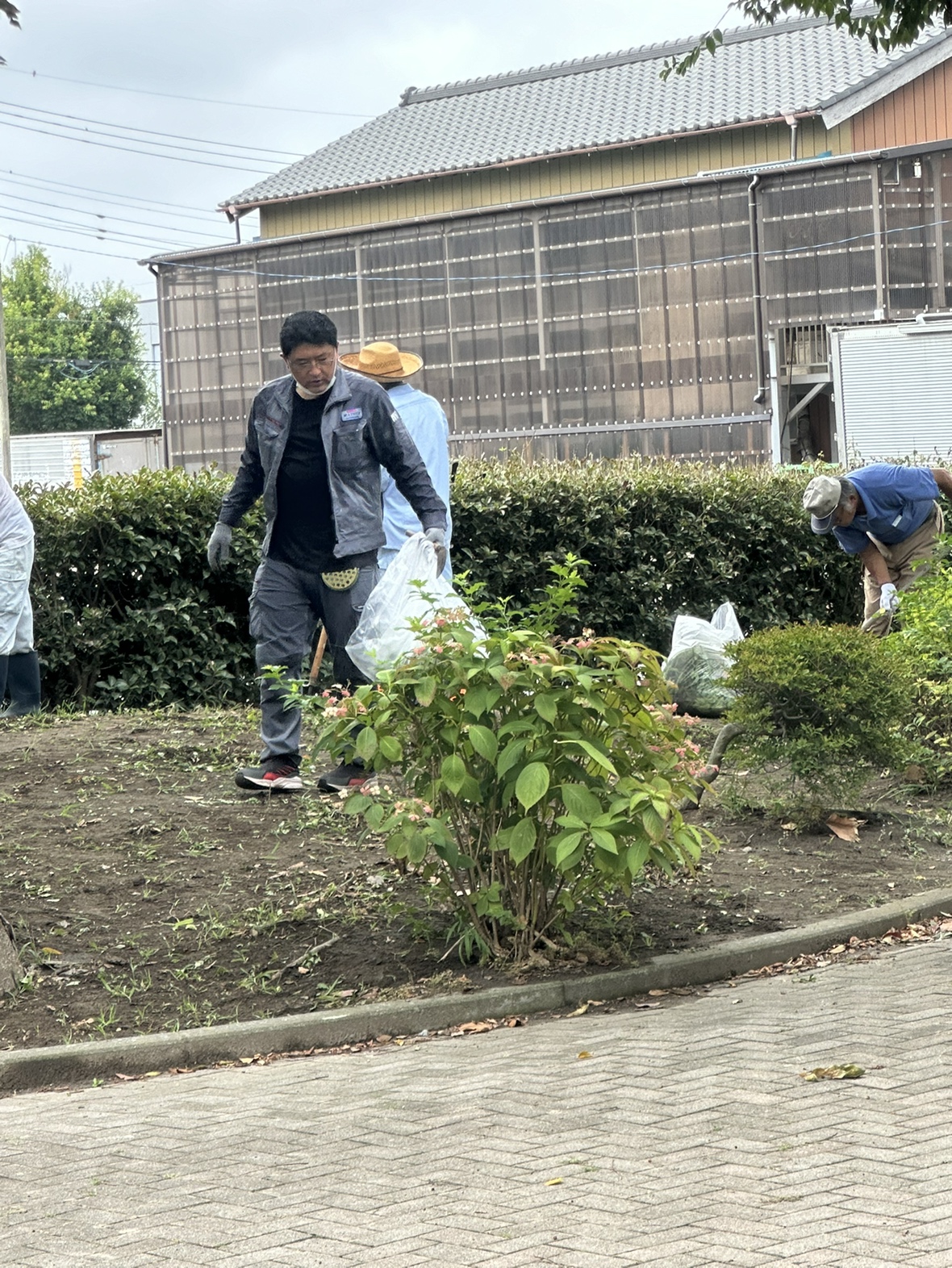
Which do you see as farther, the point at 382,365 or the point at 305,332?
the point at 382,365

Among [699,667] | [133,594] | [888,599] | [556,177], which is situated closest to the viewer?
[888,599]

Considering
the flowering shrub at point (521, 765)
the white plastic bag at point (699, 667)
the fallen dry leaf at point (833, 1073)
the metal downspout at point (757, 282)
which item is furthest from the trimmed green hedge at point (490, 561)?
the metal downspout at point (757, 282)

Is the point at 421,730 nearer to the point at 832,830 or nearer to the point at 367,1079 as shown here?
the point at 367,1079

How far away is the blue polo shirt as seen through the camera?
442 inches

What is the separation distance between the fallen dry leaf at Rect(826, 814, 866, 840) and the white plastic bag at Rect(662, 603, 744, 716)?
3.35 metres

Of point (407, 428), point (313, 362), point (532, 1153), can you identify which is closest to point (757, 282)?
point (407, 428)

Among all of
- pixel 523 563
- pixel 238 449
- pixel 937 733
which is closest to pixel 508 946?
pixel 937 733

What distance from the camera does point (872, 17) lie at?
895 cm

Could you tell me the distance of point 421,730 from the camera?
562 centimetres

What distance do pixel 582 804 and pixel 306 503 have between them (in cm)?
280

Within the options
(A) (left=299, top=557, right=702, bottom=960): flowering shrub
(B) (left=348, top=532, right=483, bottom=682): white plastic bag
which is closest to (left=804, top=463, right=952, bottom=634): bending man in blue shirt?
(B) (left=348, top=532, right=483, bottom=682): white plastic bag

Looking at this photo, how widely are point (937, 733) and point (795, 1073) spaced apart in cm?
474

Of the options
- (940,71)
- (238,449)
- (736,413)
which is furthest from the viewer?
(238,449)

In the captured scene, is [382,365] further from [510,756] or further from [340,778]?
[510,756]
